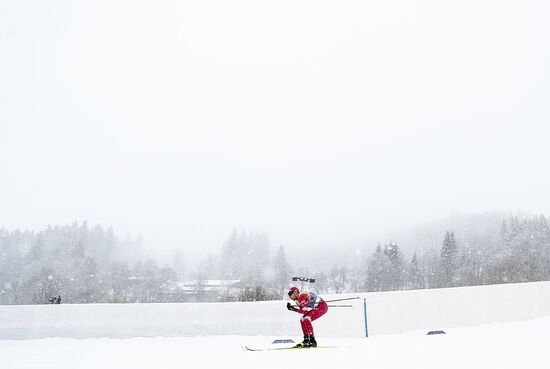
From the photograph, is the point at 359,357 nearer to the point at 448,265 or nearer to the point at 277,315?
the point at 277,315

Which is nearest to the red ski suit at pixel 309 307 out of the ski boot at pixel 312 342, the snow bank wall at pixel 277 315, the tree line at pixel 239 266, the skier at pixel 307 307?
the skier at pixel 307 307

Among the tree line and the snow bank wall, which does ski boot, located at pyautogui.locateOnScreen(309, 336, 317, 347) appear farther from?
the tree line

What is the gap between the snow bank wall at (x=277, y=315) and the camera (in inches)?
610

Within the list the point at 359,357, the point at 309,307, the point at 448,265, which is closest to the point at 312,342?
the point at 309,307

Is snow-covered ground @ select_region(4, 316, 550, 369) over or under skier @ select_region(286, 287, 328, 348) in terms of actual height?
under


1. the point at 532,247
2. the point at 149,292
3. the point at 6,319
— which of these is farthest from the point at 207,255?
the point at 6,319

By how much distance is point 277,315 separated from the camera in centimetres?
1616

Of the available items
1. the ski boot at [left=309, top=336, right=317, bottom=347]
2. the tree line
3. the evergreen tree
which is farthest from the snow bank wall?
the evergreen tree

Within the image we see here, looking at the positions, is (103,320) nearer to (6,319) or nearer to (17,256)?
(6,319)

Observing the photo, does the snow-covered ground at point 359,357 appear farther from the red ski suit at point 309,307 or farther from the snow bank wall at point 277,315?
the snow bank wall at point 277,315

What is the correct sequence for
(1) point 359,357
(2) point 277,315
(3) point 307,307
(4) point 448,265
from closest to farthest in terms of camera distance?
1. (1) point 359,357
2. (3) point 307,307
3. (2) point 277,315
4. (4) point 448,265

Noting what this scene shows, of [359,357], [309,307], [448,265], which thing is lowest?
[359,357]

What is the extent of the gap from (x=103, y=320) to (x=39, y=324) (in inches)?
93.6

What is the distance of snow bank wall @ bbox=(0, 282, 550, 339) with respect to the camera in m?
15.5
